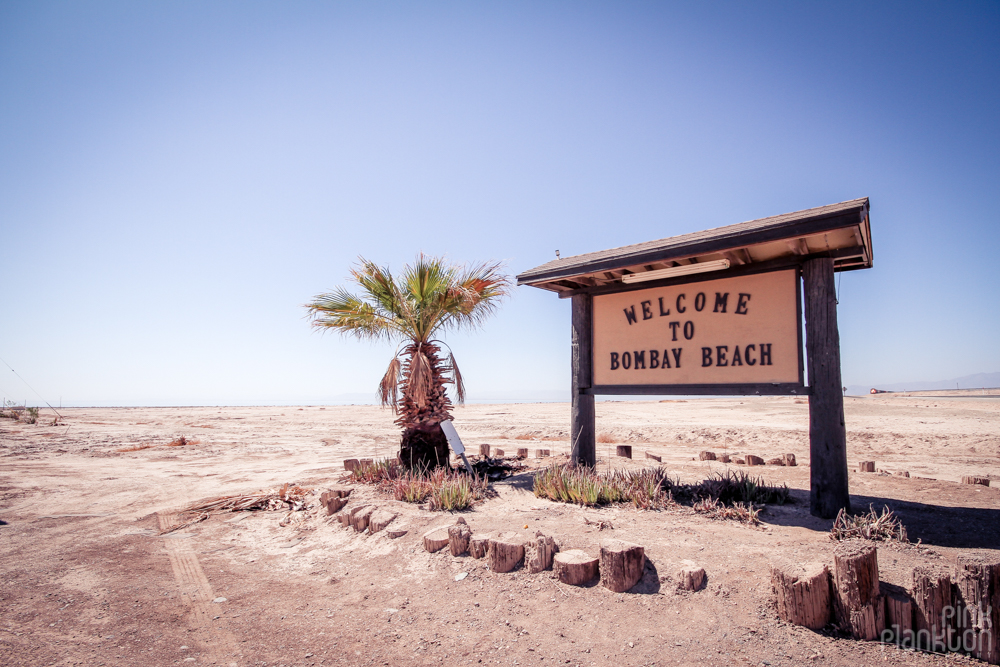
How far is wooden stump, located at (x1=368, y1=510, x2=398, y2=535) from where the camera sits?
6105 millimetres

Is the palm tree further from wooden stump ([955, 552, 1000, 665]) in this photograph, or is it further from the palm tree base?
wooden stump ([955, 552, 1000, 665])

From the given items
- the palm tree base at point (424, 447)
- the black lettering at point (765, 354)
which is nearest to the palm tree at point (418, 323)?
the palm tree base at point (424, 447)

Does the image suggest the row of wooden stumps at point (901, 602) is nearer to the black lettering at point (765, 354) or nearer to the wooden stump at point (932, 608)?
the wooden stump at point (932, 608)

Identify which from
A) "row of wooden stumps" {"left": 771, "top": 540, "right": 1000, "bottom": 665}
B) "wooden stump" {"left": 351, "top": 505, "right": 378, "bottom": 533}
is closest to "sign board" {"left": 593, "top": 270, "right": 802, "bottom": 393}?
"row of wooden stumps" {"left": 771, "top": 540, "right": 1000, "bottom": 665}

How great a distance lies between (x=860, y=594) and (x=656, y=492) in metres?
3.03

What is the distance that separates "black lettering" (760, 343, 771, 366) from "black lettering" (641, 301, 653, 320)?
5.69 feet

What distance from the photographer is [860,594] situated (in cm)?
315

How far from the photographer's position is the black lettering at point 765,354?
664cm

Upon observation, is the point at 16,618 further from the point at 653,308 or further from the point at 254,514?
the point at 653,308

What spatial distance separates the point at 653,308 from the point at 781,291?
1861 millimetres

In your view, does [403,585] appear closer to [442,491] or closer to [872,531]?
[442,491]

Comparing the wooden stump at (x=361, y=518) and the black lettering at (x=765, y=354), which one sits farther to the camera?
the black lettering at (x=765, y=354)

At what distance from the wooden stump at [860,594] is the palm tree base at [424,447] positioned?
250 inches

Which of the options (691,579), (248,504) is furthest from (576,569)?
(248,504)
